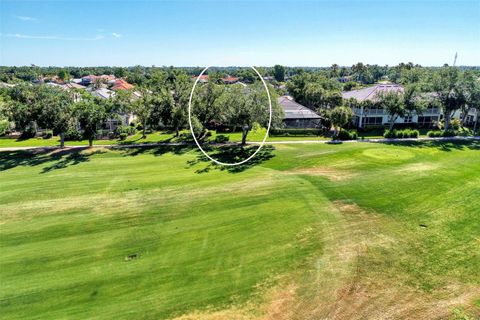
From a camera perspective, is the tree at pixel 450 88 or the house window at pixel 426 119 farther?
the house window at pixel 426 119

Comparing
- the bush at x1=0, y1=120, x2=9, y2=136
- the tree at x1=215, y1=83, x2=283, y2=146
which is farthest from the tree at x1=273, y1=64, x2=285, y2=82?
the tree at x1=215, y1=83, x2=283, y2=146

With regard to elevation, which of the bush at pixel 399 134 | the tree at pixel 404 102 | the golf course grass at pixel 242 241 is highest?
the tree at pixel 404 102

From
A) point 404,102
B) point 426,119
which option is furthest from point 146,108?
point 426,119

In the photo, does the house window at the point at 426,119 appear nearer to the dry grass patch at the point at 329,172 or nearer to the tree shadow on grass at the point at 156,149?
the dry grass patch at the point at 329,172

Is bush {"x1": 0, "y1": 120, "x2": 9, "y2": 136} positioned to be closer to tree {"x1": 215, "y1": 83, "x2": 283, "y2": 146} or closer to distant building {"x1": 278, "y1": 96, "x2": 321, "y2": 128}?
tree {"x1": 215, "y1": 83, "x2": 283, "y2": 146}

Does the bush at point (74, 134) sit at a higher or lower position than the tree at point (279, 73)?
lower

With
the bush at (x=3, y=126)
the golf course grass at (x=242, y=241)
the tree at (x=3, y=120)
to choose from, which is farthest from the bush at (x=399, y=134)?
the bush at (x=3, y=126)

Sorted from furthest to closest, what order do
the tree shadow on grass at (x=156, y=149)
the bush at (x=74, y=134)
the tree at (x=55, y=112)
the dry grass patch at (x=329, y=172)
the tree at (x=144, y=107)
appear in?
the tree at (x=144, y=107) → the bush at (x=74, y=134) → the tree shadow on grass at (x=156, y=149) → the tree at (x=55, y=112) → the dry grass patch at (x=329, y=172)
